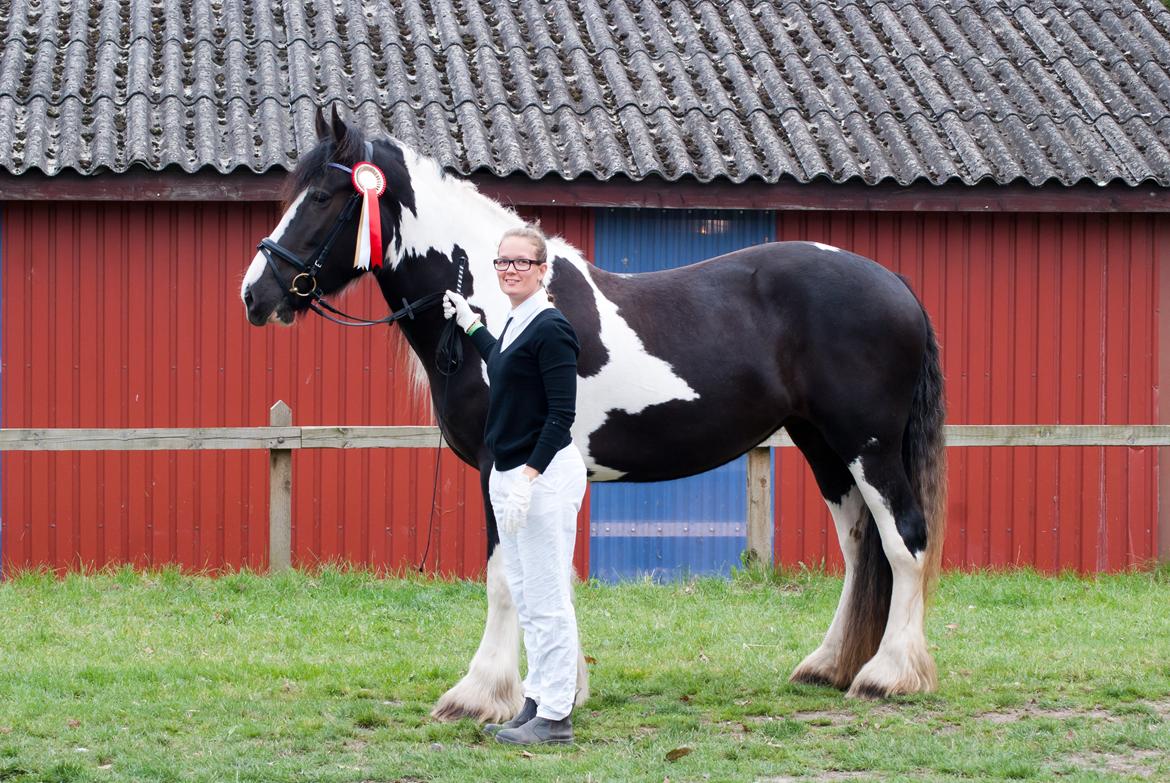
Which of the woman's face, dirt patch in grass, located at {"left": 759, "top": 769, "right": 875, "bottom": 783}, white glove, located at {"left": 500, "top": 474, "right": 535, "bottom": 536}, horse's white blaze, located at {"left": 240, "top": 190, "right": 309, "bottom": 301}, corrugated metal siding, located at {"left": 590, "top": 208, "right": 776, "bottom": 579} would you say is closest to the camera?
dirt patch in grass, located at {"left": 759, "top": 769, "right": 875, "bottom": 783}

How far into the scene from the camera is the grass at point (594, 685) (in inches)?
177

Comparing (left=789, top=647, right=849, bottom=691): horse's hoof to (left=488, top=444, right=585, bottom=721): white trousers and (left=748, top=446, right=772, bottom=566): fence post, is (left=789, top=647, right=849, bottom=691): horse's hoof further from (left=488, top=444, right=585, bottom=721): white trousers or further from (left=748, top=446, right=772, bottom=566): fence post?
(left=748, top=446, right=772, bottom=566): fence post

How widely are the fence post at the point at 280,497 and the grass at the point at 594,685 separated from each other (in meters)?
0.20

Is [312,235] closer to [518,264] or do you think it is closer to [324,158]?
[324,158]

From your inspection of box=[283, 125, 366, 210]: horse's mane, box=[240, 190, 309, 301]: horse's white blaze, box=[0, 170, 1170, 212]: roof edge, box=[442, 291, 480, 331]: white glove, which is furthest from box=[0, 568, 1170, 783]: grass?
box=[0, 170, 1170, 212]: roof edge

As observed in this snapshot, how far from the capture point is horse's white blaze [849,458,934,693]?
18.0 ft

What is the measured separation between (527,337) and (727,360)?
1217 millimetres

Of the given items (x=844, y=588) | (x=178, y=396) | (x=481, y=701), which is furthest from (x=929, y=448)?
(x=178, y=396)

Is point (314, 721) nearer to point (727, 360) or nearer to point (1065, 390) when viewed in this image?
point (727, 360)

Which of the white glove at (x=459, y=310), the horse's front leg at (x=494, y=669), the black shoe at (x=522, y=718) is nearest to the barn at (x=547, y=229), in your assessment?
the white glove at (x=459, y=310)

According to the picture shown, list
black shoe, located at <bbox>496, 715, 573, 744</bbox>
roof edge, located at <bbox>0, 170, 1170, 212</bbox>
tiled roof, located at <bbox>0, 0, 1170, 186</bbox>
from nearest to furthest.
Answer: black shoe, located at <bbox>496, 715, 573, 744</bbox> → roof edge, located at <bbox>0, 170, 1170, 212</bbox> → tiled roof, located at <bbox>0, 0, 1170, 186</bbox>

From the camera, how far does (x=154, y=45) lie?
9.70 meters

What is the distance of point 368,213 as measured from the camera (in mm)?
5129

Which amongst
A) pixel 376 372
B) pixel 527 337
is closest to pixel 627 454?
pixel 527 337
